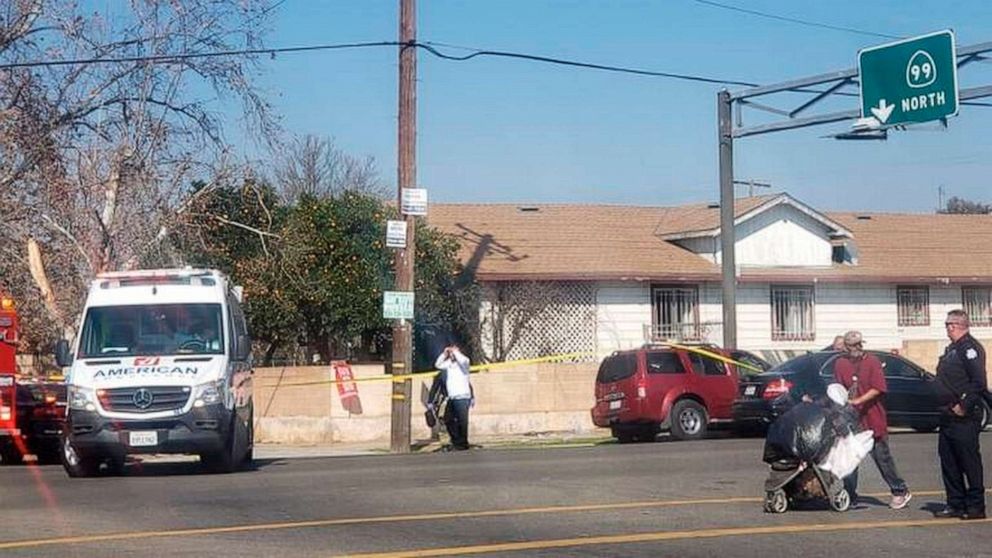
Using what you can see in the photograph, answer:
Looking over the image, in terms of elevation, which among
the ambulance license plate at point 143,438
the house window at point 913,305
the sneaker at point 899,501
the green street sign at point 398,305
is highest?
the house window at point 913,305

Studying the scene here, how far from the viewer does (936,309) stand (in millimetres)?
39375

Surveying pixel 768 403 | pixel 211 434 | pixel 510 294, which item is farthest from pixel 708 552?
pixel 510 294

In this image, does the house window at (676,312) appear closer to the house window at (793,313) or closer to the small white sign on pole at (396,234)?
the house window at (793,313)

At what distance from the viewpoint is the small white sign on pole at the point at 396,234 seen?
79.8 ft

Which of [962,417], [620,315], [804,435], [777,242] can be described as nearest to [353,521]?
[804,435]

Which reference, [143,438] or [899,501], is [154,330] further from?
[899,501]

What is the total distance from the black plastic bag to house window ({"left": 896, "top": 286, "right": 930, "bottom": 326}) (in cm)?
2641

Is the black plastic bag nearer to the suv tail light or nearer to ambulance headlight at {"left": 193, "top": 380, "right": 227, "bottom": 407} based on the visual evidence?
Answer: ambulance headlight at {"left": 193, "top": 380, "right": 227, "bottom": 407}

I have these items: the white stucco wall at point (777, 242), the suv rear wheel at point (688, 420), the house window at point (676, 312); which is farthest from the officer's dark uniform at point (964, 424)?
the white stucco wall at point (777, 242)

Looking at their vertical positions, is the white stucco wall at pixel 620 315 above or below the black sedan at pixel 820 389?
above

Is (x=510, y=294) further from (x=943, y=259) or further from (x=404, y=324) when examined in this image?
(x=943, y=259)

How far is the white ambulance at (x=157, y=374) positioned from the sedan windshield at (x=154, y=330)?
13mm

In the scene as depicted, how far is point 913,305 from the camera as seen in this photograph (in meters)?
39.2

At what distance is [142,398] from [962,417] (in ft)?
31.7
